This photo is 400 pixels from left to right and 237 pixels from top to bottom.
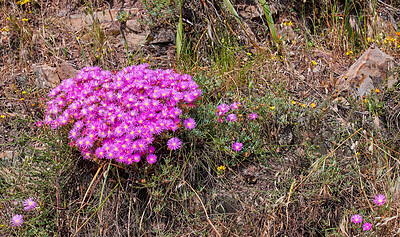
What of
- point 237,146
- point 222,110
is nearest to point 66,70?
point 222,110

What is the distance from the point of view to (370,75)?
2.66 m

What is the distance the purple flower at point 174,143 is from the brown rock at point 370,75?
1412 millimetres

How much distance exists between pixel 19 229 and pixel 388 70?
9.32 feet

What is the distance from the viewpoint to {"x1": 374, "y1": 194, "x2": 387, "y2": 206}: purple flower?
200cm

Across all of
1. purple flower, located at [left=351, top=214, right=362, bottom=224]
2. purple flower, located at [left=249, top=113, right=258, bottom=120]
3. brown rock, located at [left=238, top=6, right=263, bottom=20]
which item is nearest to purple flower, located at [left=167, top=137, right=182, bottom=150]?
purple flower, located at [left=249, top=113, right=258, bottom=120]

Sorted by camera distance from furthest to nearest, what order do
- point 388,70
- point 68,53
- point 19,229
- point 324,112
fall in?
point 68,53 < point 388,70 < point 324,112 < point 19,229

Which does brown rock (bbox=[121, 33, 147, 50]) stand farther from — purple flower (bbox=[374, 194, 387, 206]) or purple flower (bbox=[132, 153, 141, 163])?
purple flower (bbox=[374, 194, 387, 206])

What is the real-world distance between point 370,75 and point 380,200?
1.08m

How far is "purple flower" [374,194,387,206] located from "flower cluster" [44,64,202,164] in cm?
118

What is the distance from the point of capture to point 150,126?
207cm

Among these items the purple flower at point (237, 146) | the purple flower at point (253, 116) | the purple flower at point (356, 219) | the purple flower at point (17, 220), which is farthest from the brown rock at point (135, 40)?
the purple flower at point (356, 219)

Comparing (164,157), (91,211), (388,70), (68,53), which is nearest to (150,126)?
(164,157)

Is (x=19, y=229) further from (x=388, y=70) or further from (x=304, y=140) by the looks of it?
(x=388, y=70)

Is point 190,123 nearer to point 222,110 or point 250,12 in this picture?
point 222,110
